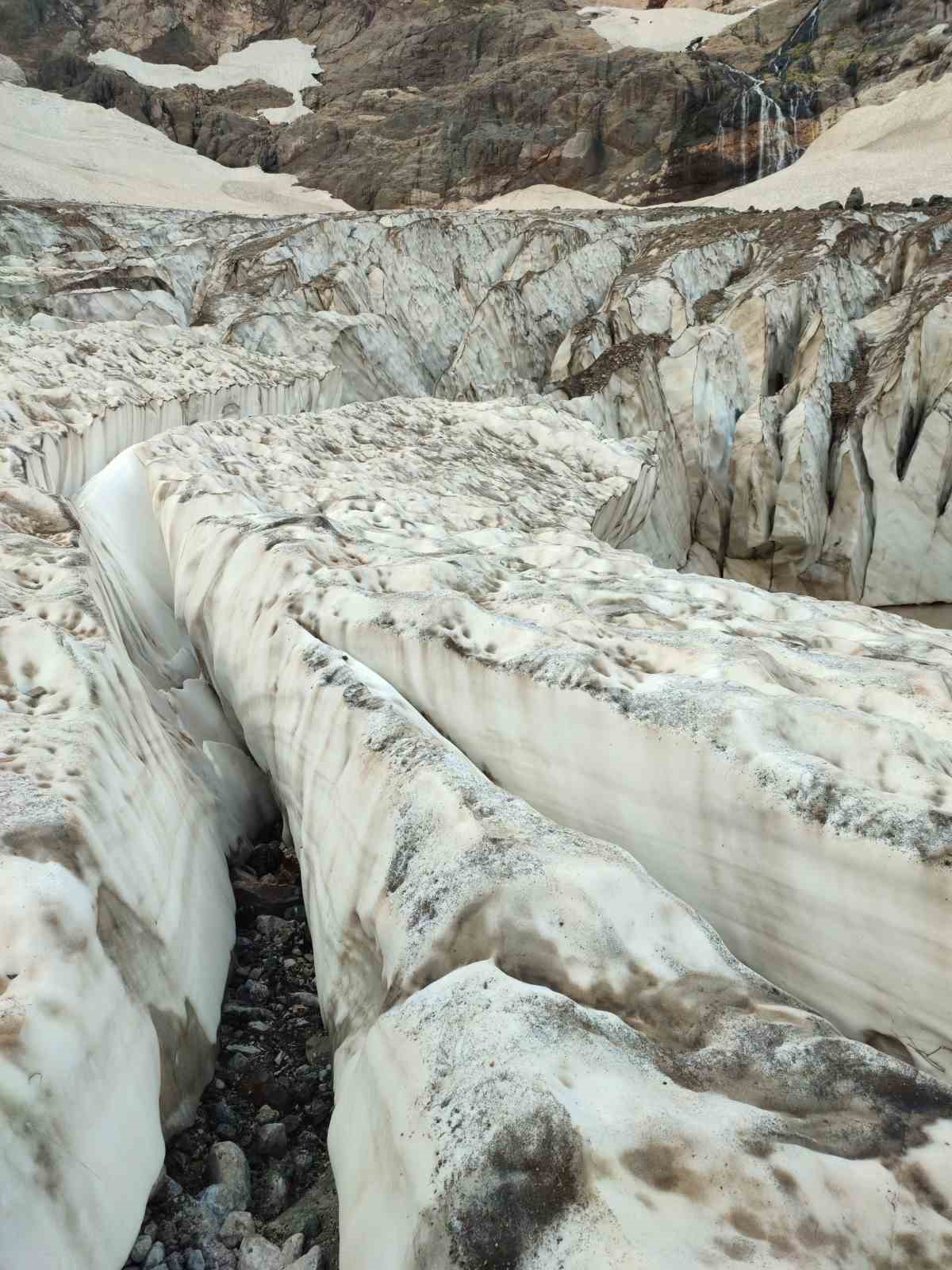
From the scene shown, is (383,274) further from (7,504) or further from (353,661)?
(353,661)

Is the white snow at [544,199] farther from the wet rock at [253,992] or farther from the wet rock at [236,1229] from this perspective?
the wet rock at [236,1229]

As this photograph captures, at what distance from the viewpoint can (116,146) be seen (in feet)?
98.5

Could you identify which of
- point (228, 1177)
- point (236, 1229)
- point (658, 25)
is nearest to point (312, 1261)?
point (236, 1229)

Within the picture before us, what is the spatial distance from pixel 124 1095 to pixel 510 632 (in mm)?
1782

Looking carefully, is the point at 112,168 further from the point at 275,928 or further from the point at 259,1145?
the point at 259,1145

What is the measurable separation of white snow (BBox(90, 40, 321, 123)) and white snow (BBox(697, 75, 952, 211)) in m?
22.8

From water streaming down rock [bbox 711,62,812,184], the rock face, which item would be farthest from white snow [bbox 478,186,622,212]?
the rock face

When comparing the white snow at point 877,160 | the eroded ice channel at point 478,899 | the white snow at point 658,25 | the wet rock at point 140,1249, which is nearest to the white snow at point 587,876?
the eroded ice channel at point 478,899

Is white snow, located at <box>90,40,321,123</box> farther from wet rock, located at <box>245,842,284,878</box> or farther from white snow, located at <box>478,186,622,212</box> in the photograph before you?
wet rock, located at <box>245,842,284,878</box>

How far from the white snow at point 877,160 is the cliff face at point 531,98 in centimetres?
152

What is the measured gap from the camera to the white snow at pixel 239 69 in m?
37.5

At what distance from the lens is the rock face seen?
144cm

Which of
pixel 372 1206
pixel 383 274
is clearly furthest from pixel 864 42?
pixel 372 1206

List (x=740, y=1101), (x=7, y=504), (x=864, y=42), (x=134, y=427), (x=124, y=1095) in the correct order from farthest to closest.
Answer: (x=864, y=42), (x=134, y=427), (x=7, y=504), (x=124, y=1095), (x=740, y=1101)
